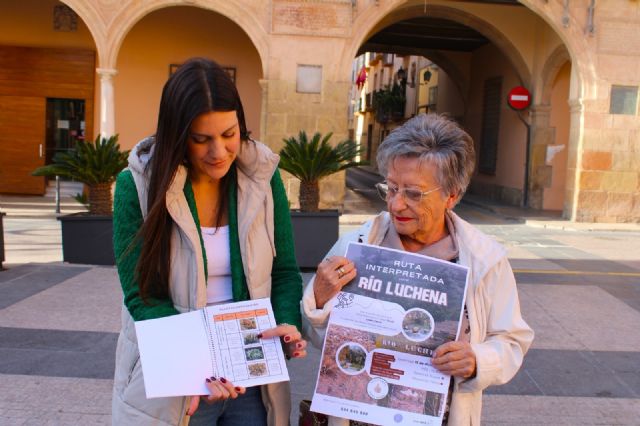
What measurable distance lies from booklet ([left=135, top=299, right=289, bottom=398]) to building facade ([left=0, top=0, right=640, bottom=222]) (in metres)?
11.3

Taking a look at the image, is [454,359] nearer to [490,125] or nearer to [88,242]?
[88,242]

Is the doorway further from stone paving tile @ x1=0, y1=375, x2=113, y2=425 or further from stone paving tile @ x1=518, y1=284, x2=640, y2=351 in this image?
stone paving tile @ x1=0, y1=375, x2=113, y2=425

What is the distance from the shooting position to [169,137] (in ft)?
6.06

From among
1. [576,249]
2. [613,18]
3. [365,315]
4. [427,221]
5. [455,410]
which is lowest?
[576,249]

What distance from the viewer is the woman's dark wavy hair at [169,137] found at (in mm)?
1812

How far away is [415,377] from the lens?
5.94ft

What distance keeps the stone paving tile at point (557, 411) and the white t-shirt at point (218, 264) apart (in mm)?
2240

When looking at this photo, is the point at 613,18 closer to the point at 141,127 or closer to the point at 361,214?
the point at 361,214

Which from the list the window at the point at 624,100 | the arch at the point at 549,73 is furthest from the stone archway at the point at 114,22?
the window at the point at 624,100

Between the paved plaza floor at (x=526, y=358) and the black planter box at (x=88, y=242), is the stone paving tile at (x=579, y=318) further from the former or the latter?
the black planter box at (x=88, y=242)

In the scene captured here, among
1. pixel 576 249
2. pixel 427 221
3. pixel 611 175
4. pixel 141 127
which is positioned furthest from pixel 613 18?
pixel 427 221

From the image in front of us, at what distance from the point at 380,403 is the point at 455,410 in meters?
0.22

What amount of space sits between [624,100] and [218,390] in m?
14.3

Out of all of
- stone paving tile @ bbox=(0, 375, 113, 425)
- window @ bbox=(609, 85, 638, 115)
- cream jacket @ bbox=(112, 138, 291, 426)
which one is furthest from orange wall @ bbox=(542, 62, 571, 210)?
cream jacket @ bbox=(112, 138, 291, 426)
